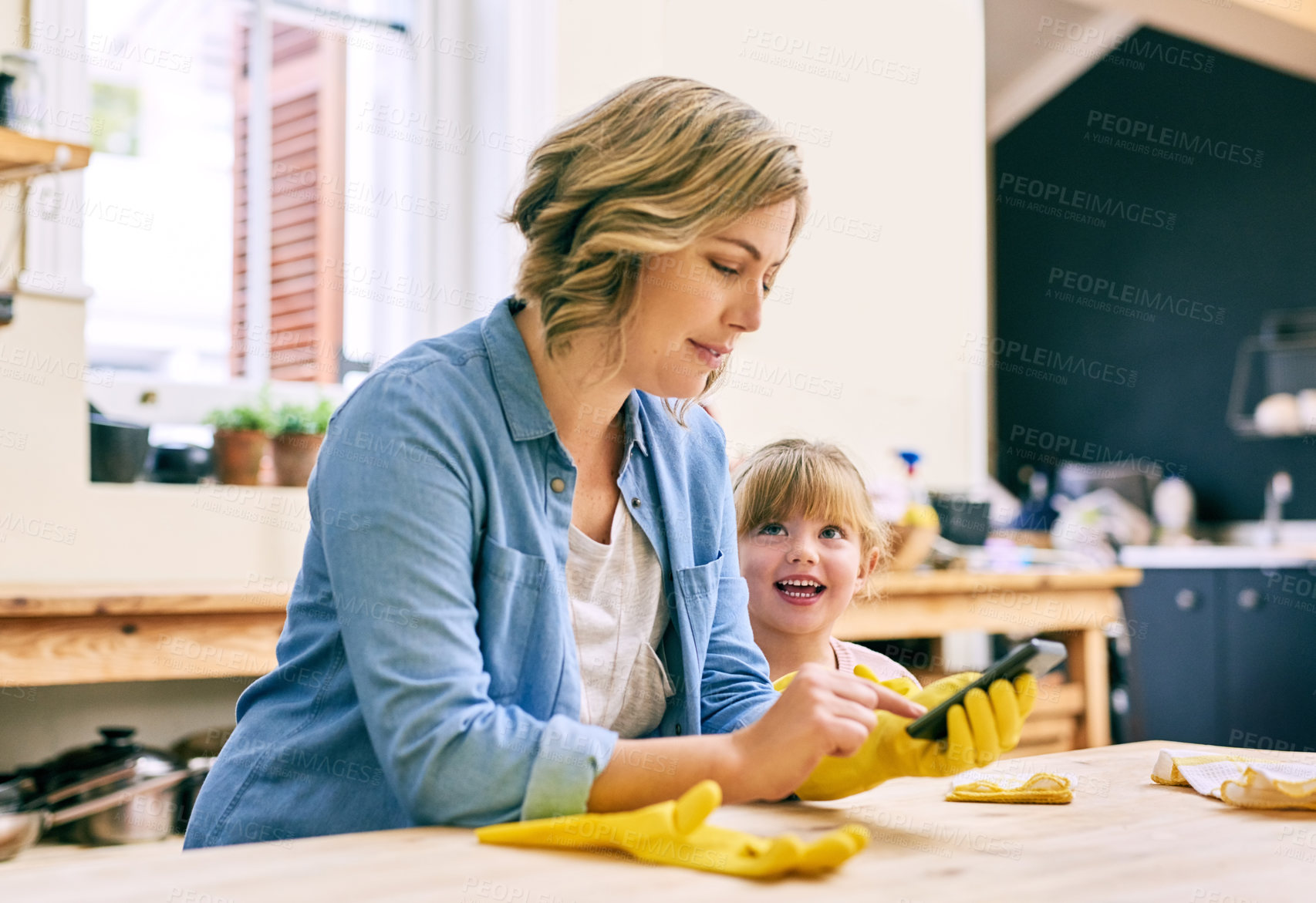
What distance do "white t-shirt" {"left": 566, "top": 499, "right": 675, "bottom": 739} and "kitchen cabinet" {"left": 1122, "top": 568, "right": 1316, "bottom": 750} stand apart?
11.6ft

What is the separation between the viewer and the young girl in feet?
5.65

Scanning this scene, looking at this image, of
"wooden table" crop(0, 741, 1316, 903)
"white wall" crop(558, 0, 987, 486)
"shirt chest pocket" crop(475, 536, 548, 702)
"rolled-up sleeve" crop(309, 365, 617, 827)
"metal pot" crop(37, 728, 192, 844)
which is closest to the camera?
"wooden table" crop(0, 741, 1316, 903)

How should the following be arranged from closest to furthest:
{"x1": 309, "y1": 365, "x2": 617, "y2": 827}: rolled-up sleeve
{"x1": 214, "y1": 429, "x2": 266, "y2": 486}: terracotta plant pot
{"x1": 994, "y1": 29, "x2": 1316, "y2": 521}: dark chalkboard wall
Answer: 1. {"x1": 309, "y1": 365, "x2": 617, "y2": 827}: rolled-up sleeve
2. {"x1": 214, "y1": 429, "x2": 266, "y2": 486}: terracotta plant pot
3. {"x1": 994, "y1": 29, "x2": 1316, "y2": 521}: dark chalkboard wall

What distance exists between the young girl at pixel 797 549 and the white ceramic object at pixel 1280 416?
3.93m

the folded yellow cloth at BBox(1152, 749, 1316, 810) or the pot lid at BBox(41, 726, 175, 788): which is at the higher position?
the folded yellow cloth at BBox(1152, 749, 1316, 810)

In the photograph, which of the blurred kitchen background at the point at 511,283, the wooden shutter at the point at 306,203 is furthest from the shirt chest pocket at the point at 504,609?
the wooden shutter at the point at 306,203

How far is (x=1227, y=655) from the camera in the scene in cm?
451

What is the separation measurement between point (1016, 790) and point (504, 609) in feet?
1.54

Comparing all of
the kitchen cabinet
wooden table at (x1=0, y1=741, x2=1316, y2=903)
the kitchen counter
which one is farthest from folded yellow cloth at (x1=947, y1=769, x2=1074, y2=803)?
the kitchen counter

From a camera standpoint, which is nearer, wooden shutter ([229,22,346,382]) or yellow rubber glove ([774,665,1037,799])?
yellow rubber glove ([774,665,1037,799])

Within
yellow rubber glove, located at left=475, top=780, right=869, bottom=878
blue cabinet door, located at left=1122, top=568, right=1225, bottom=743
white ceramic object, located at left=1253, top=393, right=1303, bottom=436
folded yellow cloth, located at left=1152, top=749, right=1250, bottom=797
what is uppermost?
white ceramic object, located at left=1253, top=393, right=1303, bottom=436

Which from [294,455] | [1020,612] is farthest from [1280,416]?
[294,455]

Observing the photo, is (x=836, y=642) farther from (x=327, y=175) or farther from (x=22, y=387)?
(x=327, y=175)

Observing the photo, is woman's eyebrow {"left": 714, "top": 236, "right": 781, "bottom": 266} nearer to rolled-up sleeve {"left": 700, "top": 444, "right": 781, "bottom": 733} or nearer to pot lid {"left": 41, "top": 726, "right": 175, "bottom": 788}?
rolled-up sleeve {"left": 700, "top": 444, "right": 781, "bottom": 733}
